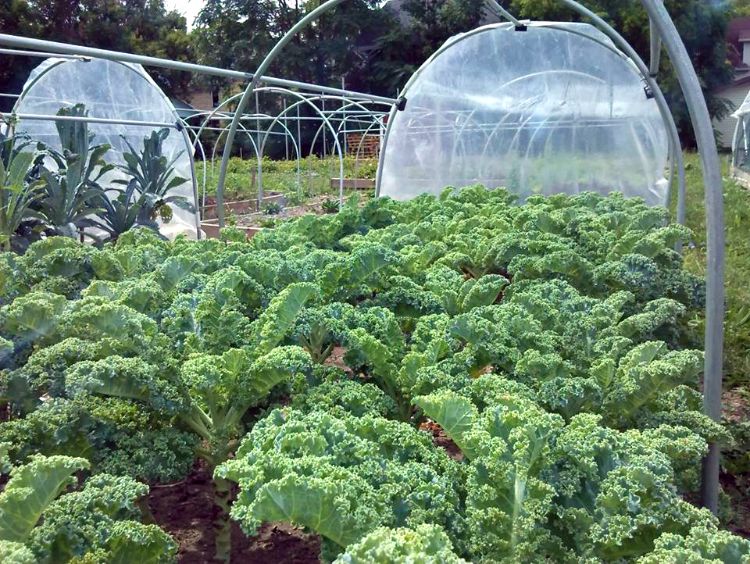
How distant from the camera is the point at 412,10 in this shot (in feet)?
111

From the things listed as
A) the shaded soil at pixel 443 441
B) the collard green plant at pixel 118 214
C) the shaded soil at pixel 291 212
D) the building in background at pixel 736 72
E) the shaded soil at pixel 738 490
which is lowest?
the shaded soil at pixel 738 490

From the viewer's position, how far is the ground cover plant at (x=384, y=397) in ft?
6.10

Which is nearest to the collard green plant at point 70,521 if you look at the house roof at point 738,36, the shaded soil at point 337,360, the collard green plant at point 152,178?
the shaded soil at point 337,360

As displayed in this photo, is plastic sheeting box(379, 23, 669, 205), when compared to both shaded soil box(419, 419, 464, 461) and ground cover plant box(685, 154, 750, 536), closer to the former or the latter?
ground cover plant box(685, 154, 750, 536)

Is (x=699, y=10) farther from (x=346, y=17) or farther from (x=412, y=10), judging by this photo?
(x=346, y=17)

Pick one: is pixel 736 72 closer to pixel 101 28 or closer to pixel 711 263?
pixel 101 28

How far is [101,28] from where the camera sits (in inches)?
1211

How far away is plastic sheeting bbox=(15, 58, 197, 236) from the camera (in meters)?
9.38

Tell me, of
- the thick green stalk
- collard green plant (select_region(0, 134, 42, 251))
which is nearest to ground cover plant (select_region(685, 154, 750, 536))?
the thick green stalk

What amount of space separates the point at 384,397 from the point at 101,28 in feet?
106

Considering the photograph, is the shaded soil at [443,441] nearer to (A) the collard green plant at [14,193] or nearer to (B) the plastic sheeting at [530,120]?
(A) the collard green plant at [14,193]

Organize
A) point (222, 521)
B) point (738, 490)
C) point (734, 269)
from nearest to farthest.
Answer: point (222, 521)
point (738, 490)
point (734, 269)

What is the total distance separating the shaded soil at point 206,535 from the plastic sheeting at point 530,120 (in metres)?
6.74

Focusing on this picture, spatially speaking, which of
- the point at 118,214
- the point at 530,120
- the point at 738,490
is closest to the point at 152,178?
the point at 118,214
